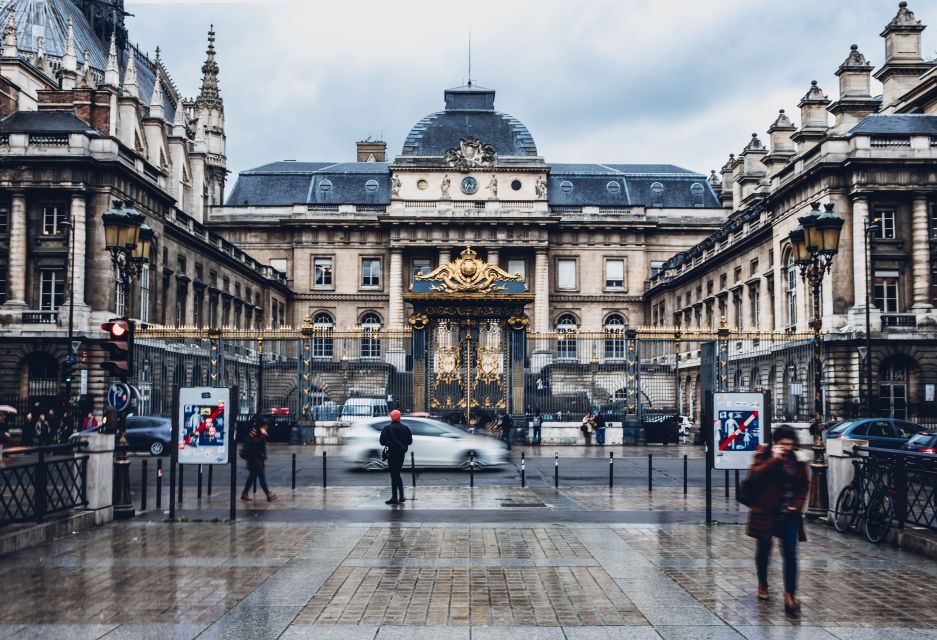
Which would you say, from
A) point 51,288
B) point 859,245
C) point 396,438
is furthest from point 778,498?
point 51,288

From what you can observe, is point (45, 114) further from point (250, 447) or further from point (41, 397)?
point (250, 447)

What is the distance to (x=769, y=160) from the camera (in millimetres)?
56344

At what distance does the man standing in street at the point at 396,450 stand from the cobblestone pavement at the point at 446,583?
203 cm

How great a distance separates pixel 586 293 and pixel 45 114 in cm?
4080

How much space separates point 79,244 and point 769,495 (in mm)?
36373

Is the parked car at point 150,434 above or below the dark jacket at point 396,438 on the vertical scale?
below

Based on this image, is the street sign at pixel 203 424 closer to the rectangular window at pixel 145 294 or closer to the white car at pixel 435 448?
the white car at pixel 435 448

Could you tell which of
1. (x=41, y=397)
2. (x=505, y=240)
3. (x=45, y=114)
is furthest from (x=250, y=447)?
(x=505, y=240)

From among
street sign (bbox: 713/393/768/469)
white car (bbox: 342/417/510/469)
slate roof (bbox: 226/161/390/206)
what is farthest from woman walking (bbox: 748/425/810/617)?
slate roof (bbox: 226/161/390/206)

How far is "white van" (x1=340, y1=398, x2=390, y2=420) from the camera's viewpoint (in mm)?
37625

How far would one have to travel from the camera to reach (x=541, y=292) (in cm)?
7044

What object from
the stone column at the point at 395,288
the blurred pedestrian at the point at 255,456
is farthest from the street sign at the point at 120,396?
the stone column at the point at 395,288

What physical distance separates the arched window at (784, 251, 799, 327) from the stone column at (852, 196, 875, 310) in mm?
3930

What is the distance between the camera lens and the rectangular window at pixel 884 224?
4038 cm
